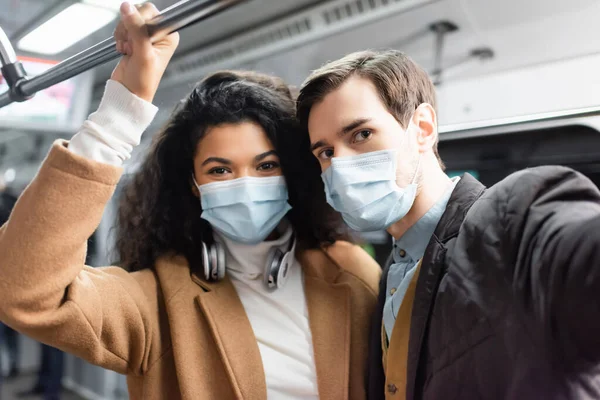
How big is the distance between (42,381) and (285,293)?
4.74 m

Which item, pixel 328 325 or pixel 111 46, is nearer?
pixel 111 46

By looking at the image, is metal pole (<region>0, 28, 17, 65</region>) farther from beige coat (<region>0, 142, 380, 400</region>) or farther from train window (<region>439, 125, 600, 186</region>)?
train window (<region>439, 125, 600, 186</region>)

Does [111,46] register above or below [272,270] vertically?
above

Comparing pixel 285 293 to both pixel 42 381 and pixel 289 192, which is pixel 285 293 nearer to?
pixel 289 192

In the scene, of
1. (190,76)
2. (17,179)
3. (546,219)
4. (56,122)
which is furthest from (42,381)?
A: (546,219)

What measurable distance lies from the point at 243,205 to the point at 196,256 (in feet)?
1.01

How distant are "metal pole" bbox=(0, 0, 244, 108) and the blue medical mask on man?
0.58m

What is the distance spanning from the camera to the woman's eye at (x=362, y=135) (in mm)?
1364

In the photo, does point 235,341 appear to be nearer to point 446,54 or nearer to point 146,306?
point 146,306

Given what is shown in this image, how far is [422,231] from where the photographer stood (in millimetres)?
Result: 1376

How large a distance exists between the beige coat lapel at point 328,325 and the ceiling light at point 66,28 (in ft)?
6.92

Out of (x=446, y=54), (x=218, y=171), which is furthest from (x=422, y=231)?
(x=446, y=54)

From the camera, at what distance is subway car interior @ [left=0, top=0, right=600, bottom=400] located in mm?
2330

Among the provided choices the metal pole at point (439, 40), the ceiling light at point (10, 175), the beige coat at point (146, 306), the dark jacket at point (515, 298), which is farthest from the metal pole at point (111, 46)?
the ceiling light at point (10, 175)
